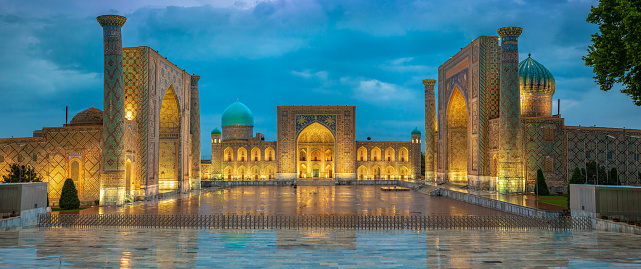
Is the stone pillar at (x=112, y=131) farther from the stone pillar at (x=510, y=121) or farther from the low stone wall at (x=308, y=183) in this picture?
the low stone wall at (x=308, y=183)

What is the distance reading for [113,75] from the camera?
2011 centimetres

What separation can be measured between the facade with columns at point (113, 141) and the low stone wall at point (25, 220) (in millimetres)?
6160

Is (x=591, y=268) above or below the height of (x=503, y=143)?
below

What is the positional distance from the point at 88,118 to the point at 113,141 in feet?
15.3

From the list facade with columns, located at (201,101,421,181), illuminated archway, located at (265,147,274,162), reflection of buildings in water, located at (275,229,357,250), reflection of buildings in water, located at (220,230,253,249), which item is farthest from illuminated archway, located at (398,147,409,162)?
reflection of buildings in water, located at (220,230,253,249)

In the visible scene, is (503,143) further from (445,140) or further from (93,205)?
(93,205)

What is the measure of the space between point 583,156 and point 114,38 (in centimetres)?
2422

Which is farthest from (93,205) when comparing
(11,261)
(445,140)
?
(445,140)

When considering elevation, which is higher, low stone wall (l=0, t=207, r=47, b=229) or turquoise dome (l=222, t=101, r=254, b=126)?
turquoise dome (l=222, t=101, r=254, b=126)

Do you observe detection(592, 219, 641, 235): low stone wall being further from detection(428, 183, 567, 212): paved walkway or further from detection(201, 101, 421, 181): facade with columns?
detection(201, 101, 421, 181): facade with columns

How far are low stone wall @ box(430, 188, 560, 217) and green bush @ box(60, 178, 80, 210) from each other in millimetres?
16028

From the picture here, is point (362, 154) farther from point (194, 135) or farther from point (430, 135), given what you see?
point (194, 135)

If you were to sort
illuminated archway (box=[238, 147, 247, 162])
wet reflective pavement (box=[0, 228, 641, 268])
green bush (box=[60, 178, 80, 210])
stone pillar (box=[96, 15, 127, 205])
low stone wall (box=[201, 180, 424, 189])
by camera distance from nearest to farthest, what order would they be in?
wet reflective pavement (box=[0, 228, 641, 268]) < green bush (box=[60, 178, 80, 210]) < stone pillar (box=[96, 15, 127, 205]) < low stone wall (box=[201, 180, 424, 189]) < illuminated archway (box=[238, 147, 247, 162])

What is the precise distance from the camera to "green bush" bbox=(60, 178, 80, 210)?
1836 centimetres
